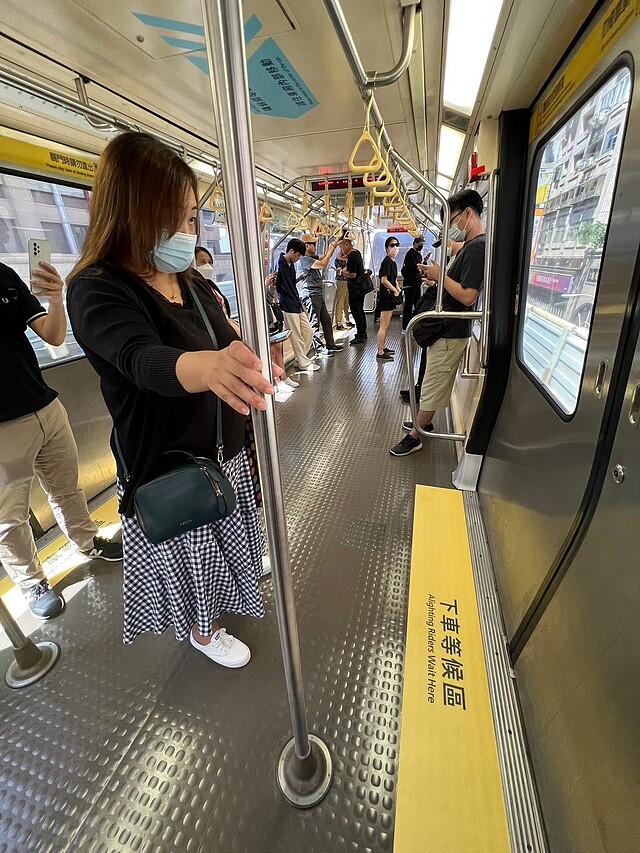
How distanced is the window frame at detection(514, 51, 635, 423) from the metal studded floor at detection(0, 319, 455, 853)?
1.15m

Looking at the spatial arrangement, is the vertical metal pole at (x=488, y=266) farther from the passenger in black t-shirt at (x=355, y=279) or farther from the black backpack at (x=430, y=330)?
the passenger in black t-shirt at (x=355, y=279)

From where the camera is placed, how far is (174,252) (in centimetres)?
102

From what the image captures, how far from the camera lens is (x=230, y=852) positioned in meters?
1.08

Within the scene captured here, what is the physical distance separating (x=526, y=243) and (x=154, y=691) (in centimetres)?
268

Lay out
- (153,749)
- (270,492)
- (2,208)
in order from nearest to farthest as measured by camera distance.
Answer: (270,492), (153,749), (2,208)

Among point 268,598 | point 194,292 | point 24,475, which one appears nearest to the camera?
point 194,292

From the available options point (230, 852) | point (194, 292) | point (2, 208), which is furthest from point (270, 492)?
point (2, 208)

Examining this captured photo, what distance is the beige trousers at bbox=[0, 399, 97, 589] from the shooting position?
66.1 inches

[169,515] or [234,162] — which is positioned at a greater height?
[234,162]

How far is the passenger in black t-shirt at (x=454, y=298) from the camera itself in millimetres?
2441

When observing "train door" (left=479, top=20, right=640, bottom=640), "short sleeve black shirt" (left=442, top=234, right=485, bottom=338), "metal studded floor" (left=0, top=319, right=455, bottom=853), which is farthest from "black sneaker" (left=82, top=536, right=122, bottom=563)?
"short sleeve black shirt" (left=442, top=234, right=485, bottom=338)

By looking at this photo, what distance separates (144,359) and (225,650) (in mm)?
1352

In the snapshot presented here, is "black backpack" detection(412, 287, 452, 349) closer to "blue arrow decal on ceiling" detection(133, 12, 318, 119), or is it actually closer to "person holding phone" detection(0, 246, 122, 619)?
"blue arrow decal on ceiling" detection(133, 12, 318, 119)

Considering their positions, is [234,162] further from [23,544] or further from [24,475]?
[23,544]
